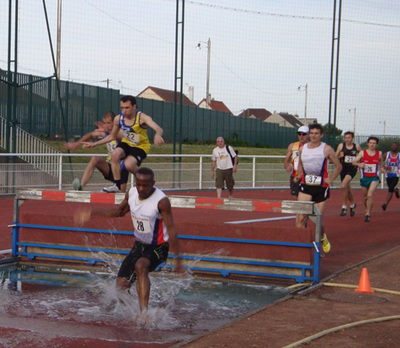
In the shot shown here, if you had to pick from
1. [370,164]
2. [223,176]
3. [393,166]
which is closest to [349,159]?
[370,164]

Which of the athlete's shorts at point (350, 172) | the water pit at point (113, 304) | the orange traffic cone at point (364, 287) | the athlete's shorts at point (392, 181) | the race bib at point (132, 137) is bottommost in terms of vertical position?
the water pit at point (113, 304)

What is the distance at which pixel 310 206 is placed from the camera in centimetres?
833

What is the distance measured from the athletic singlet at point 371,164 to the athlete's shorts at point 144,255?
9.96 m

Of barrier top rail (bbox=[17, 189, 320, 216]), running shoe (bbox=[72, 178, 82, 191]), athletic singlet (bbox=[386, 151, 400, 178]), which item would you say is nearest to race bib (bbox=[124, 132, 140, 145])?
running shoe (bbox=[72, 178, 82, 191])

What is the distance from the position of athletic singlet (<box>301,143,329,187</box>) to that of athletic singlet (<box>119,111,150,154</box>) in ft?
8.47

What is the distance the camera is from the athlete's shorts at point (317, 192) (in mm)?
10555

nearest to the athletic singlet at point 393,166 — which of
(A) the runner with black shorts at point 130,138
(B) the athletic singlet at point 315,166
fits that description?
(B) the athletic singlet at point 315,166

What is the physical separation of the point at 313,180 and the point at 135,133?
2873 millimetres

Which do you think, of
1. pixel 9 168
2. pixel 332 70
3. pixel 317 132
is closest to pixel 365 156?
pixel 317 132

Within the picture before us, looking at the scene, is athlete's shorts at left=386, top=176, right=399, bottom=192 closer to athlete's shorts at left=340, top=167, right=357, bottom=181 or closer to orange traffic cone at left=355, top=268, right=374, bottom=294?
athlete's shorts at left=340, top=167, right=357, bottom=181

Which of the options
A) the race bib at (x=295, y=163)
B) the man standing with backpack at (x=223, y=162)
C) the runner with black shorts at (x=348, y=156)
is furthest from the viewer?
the man standing with backpack at (x=223, y=162)

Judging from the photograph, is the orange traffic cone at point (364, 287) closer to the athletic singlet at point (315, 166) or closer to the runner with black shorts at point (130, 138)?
the athletic singlet at point (315, 166)

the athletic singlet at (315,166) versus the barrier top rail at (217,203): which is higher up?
the athletic singlet at (315,166)

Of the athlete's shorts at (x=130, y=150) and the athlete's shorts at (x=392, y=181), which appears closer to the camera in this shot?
the athlete's shorts at (x=130, y=150)
